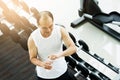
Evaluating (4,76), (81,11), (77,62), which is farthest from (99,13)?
(4,76)

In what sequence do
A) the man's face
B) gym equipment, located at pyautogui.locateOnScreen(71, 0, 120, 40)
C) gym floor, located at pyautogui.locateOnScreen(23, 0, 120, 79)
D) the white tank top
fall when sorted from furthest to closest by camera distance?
1. gym equipment, located at pyautogui.locateOnScreen(71, 0, 120, 40)
2. gym floor, located at pyautogui.locateOnScreen(23, 0, 120, 79)
3. the white tank top
4. the man's face

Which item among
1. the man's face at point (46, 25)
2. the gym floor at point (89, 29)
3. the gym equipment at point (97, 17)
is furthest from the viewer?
the gym equipment at point (97, 17)

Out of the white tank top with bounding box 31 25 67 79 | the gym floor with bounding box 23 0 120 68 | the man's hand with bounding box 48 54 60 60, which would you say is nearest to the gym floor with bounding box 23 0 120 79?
the gym floor with bounding box 23 0 120 68

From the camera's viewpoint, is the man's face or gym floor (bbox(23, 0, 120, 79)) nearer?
the man's face

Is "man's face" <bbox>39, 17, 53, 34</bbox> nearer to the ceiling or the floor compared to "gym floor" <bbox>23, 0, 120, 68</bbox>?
nearer to the ceiling

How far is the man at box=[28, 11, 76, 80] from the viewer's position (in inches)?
72.9

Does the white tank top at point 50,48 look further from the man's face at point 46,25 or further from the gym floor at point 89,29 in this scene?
the gym floor at point 89,29

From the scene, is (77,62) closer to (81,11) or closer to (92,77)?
(92,77)

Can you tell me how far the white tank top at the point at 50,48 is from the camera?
1.88 m

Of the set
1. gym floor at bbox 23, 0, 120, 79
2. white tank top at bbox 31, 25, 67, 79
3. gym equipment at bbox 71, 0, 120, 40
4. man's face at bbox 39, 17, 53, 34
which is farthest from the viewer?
gym equipment at bbox 71, 0, 120, 40

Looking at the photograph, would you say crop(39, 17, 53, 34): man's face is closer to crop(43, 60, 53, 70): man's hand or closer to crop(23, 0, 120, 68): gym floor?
crop(43, 60, 53, 70): man's hand

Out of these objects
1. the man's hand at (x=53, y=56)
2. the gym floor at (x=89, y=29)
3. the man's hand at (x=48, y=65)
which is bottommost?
the gym floor at (x=89, y=29)

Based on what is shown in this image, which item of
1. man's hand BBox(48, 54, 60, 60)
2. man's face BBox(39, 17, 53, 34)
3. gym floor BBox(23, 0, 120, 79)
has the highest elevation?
man's face BBox(39, 17, 53, 34)

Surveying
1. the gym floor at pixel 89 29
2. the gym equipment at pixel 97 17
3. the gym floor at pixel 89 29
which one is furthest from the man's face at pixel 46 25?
the gym equipment at pixel 97 17
